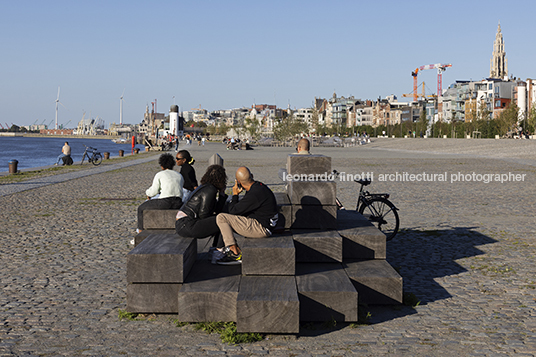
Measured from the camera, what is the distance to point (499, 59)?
181m

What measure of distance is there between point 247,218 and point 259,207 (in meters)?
0.24

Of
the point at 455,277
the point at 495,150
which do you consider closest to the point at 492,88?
the point at 495,150

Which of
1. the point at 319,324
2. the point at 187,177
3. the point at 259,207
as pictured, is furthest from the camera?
the point at 187,177

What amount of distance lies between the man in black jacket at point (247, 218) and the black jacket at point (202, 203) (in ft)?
0.81

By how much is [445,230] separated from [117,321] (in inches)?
284

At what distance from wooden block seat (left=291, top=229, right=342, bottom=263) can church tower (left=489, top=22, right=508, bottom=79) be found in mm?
191206

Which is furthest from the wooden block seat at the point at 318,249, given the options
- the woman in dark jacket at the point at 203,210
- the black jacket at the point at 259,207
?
the woman in dark jacket at the point at 203,210

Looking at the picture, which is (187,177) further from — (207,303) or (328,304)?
(328,304)

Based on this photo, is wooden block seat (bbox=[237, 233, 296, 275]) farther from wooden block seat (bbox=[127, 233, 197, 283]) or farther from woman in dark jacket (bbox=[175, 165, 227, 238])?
woman in dark jacket (bbox=[175, 165, 227, 238])

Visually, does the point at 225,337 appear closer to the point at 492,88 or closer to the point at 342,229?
the point at 342,229

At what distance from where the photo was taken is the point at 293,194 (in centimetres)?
717

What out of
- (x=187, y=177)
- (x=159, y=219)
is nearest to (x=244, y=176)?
(x=159, y=219)

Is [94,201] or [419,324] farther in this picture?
[94,201]

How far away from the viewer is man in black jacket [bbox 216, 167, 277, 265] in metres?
6.45
